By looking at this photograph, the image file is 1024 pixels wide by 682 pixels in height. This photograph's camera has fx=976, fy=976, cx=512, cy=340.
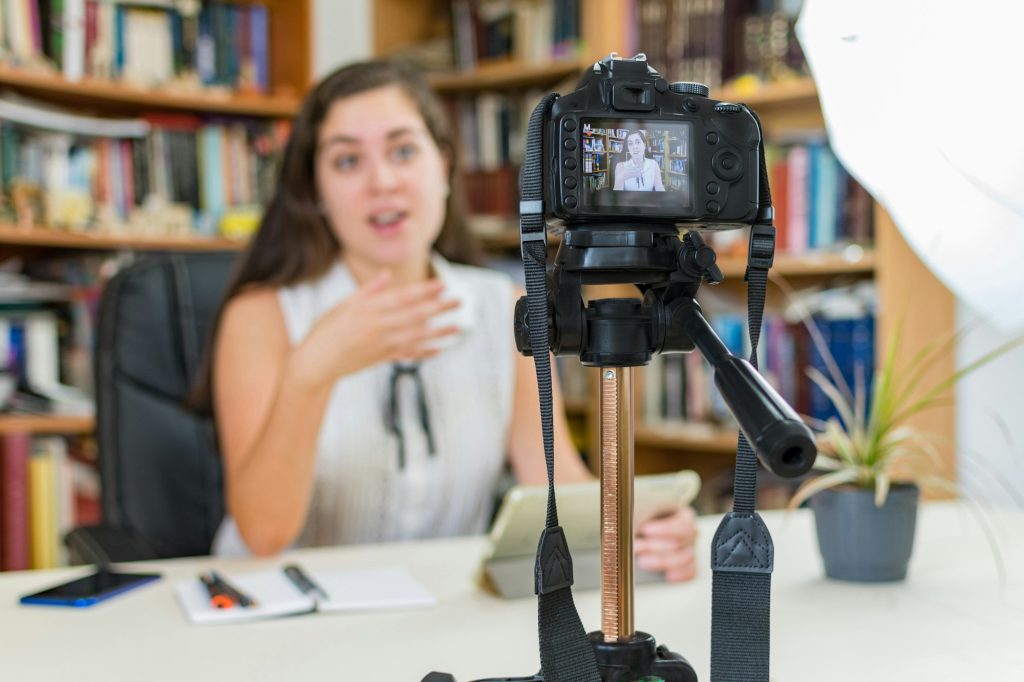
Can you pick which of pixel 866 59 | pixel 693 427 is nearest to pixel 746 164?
pixel 866 59

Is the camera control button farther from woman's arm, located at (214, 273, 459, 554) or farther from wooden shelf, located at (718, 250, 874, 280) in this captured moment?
A: wooden shelf, located at (718, 250, 874, 280)

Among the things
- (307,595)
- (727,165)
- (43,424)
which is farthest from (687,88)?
(43,424)

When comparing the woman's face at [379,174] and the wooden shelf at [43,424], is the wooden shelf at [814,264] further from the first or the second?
the wooden shelf at [43,424]

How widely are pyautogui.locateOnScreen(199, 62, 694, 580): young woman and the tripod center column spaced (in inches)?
26.8

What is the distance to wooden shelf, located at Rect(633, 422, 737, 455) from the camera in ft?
6.98

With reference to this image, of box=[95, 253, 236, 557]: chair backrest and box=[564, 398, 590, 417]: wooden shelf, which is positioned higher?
box=[95, 253, 236, 557]: chair backrest

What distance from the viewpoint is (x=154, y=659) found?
0.70 metres

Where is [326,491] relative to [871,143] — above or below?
below

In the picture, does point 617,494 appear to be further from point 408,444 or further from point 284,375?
point 408,444

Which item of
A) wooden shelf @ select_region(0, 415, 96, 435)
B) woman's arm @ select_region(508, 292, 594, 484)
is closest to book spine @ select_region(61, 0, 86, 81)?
wooden shelf @ select_region(0, 415, 96, 435)

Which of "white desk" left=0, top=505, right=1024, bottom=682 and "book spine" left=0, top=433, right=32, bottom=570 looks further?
"book spine" left=0, top=433, right=32, bottom=570

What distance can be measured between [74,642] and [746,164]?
0.60 metres

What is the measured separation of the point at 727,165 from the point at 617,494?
194 mm

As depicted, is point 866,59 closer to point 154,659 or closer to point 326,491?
point 154,659
